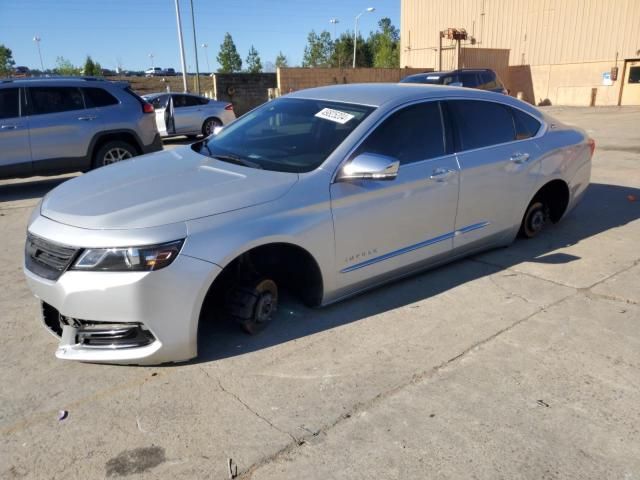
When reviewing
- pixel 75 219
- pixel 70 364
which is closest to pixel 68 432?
pixel 70 364

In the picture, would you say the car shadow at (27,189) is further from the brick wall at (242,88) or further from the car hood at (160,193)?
the brick wall at (242,88)

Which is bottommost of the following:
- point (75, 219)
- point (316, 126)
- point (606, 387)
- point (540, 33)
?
point (606, 387)

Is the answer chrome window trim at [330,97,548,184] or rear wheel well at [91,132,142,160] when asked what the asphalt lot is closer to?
chrome window trim at [330,97,548,184]

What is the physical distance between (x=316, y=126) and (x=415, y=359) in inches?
73.3

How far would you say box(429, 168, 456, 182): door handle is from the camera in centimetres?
418

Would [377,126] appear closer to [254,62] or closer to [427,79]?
[427,79]

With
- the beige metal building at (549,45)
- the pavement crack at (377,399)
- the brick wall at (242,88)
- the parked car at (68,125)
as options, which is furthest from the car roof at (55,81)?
the beige metal building at (549,45)

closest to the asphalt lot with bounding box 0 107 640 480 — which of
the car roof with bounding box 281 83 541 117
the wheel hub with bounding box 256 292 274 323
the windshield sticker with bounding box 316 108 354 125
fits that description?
the wheel hub with bounding box 256 292 274 323

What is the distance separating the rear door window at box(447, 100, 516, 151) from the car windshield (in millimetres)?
942

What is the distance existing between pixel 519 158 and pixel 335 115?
189 cm

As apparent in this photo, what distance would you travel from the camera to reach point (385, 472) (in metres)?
2.44

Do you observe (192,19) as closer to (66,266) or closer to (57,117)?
(57,117)

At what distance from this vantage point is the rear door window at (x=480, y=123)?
4.51m

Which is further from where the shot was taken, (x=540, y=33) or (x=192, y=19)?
(x=540, y=33)
